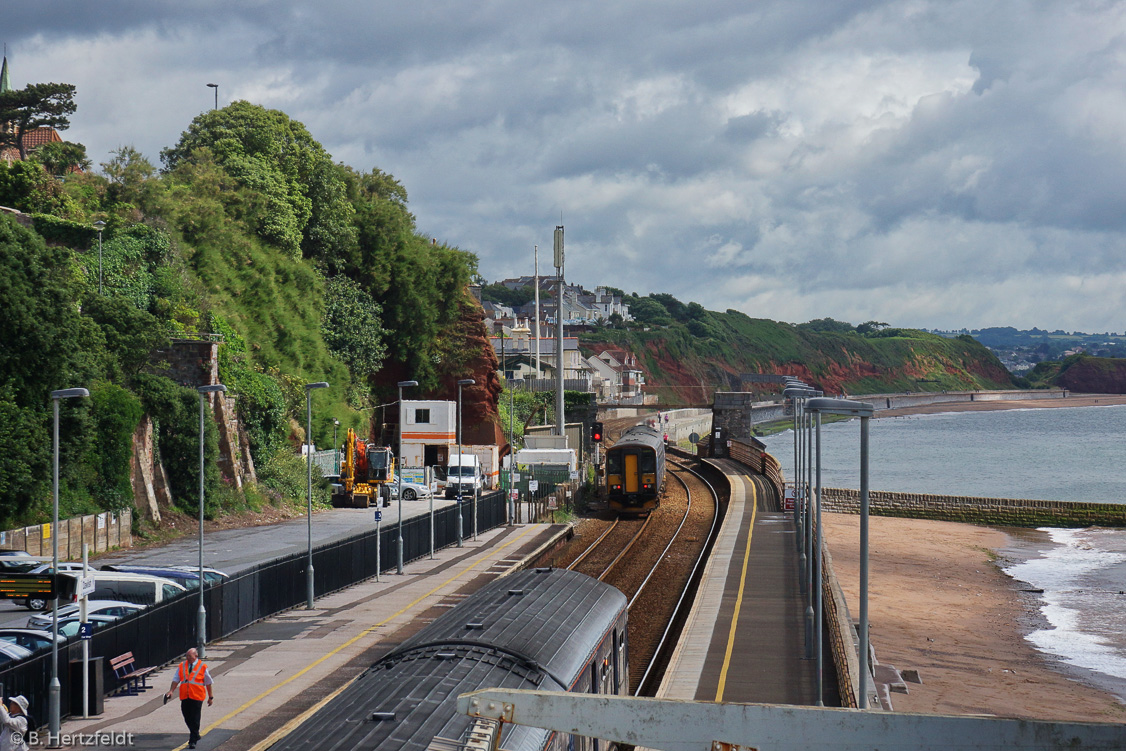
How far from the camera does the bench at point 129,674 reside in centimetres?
1878

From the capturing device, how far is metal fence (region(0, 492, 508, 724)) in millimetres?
16859

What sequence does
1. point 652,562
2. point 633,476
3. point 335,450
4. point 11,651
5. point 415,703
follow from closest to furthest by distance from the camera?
1. point 415,703
2. point 11,651
3. point 652,562
4. point 633,476
5. point 335,450

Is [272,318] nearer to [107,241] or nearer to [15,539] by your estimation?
[107,241]

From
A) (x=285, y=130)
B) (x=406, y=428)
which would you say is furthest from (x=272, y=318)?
(x=285, y=130)

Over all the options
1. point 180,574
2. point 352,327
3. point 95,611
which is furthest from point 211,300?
point 95,611

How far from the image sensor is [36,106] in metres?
63.8

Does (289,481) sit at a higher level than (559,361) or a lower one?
lower

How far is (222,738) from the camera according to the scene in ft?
51.5

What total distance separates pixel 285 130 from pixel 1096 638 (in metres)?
59.3

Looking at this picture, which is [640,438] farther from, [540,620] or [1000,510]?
[540,620]

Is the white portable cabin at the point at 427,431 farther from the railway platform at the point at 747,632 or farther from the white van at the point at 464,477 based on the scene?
the railway platform at the point at 747,632

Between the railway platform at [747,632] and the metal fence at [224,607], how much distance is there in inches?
406

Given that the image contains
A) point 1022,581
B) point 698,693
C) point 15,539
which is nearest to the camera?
point 698,693

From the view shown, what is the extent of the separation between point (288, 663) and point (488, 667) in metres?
12.2
